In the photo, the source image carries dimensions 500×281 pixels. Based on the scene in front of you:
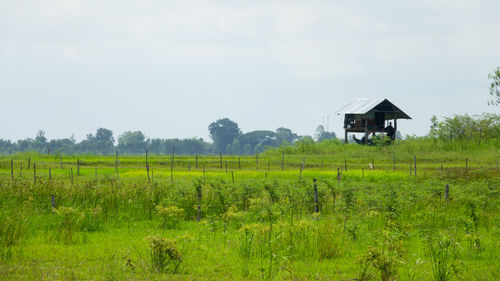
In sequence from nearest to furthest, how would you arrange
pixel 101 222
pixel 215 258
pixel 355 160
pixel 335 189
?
pixel 215 258, pixel 101 222, pixel 335 189, pixel 355 160

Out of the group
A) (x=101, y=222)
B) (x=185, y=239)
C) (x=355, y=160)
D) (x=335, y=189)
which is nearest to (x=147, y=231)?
(x=101, y=222)

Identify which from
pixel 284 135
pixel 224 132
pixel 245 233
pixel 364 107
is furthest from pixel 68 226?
pixel 284 135

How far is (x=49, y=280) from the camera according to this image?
8758 millimetres

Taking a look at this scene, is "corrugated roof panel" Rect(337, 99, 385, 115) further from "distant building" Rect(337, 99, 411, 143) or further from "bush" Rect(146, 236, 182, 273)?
"bush" Rect(146, 236, 182, 273)

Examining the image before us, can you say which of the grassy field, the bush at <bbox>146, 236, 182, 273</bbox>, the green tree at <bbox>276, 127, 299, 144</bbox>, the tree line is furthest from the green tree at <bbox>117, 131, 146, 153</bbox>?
the bush at <bbox>146, 236, 182, 273</bbox>

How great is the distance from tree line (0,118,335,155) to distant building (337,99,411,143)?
240 ft

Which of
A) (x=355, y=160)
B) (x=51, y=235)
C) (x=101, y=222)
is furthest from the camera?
(x=355, y=160)

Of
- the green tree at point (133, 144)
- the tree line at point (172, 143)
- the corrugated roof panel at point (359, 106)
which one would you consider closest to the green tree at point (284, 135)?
the tree line at point (172, 143)

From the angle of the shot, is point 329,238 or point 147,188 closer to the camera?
point 329,238

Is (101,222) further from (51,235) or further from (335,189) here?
(335,189)

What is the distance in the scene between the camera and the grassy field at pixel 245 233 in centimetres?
961

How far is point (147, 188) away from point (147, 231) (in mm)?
4400

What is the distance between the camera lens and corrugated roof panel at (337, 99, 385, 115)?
54334mm

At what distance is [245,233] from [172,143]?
415ft
